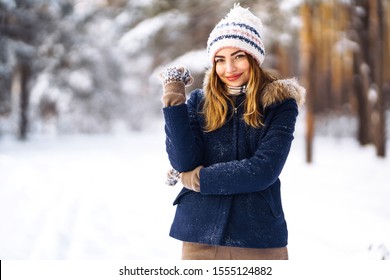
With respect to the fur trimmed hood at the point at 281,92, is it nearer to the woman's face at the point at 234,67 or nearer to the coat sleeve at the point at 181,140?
the woman's face at the point at 234,67

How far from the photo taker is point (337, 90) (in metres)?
36.9

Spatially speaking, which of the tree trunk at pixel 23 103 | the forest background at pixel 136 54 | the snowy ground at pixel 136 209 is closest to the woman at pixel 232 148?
the snowy ground at pixel 136 209

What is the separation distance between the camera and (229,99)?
2.09 meters

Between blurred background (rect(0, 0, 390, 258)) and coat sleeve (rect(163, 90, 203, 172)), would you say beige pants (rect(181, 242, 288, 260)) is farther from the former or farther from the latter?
blurred background (rect(0, 0, 390, 258))

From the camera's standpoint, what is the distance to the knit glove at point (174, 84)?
1986mm

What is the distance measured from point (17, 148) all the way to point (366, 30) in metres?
12.0

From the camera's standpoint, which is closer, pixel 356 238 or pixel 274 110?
pixel 274 110

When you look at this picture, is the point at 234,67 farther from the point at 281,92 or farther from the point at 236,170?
the point at 236,170

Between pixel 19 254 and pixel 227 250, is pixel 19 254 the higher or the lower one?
the lower one

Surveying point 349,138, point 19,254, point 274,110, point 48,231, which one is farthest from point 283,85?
point 349,138

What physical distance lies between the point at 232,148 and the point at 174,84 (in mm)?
402

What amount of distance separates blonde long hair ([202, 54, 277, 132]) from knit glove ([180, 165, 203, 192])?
0.22 metres

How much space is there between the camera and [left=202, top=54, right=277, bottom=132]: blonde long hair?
1.99 m

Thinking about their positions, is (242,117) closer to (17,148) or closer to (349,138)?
(17,148)
